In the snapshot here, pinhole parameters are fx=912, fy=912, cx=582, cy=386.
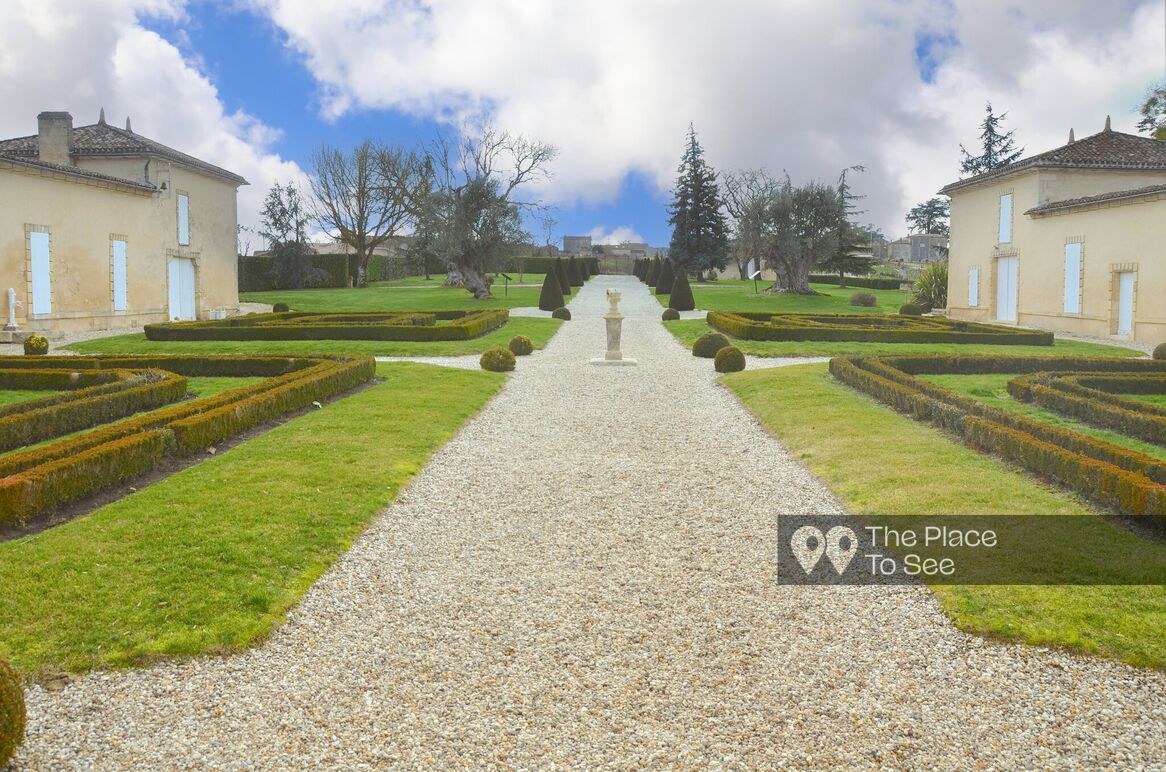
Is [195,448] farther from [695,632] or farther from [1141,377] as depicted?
[1141,377]

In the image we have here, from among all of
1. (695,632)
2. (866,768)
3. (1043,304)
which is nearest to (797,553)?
(695,632)

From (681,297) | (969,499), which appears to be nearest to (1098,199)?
(681,297)

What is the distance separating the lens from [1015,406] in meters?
14.0

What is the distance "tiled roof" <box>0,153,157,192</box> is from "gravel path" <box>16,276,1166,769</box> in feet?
76.1

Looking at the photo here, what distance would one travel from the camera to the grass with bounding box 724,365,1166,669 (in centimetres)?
584

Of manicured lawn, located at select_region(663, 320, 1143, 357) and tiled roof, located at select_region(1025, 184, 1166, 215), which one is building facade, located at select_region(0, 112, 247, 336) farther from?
tiled roof, located at select_region(1025, 184, 1166, 215)

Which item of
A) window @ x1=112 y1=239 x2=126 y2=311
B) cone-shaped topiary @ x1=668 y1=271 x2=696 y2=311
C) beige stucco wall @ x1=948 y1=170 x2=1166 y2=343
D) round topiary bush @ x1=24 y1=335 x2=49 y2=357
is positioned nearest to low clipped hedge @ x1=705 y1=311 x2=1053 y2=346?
beige stucco wall @ x1=948 y1=170 x2=1166 y2=343

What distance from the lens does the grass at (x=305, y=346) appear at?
22703 mm

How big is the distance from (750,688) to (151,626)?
150 inches

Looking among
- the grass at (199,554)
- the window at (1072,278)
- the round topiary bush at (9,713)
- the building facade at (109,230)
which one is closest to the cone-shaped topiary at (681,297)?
the window at (1072,278)

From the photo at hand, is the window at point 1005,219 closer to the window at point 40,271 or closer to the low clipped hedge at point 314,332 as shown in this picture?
the low clipped hedge at point 314,332

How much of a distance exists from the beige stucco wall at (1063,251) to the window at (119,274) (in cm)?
3094

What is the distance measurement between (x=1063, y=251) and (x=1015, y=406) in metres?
18.9

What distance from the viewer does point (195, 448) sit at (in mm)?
10992
